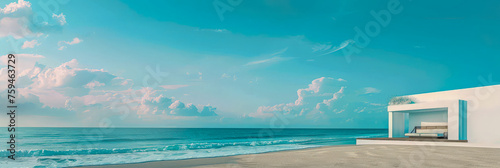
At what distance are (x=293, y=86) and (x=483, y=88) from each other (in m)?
14.2

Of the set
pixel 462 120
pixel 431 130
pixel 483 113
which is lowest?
pixel 431 130

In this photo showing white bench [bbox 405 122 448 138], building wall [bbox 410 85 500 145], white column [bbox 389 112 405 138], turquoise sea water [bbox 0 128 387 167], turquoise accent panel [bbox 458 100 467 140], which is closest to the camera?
turquoise sea water [bbox 0 128 387 167]

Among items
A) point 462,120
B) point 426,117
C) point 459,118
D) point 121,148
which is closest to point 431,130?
point 426,117

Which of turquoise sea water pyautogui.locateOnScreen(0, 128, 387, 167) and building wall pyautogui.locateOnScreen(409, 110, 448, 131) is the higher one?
building wall pyautogui.locateOnScreen(409, 110, 448, 131)

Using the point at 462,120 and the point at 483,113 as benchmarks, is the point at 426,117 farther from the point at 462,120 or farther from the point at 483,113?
the point at 483,113

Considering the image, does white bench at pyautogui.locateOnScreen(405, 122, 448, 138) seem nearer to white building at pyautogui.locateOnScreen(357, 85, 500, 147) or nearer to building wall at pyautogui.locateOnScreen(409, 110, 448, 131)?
white building at pyautogui.locateOnScreen(357, 85, 500, 147)

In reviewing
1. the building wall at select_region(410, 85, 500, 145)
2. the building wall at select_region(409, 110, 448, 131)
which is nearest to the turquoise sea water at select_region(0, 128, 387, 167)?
the building wall at select_region(409, 110, 448, 131)

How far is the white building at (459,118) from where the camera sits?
13.3 meters

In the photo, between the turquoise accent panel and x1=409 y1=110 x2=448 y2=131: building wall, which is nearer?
the turquoise accent panel

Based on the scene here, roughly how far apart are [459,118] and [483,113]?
87 cm

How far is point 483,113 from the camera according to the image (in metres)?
13.7

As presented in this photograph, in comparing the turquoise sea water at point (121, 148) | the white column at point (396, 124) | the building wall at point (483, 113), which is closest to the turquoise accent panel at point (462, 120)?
the building wall at point (483, 113)

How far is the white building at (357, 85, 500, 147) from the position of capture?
13.3 metres

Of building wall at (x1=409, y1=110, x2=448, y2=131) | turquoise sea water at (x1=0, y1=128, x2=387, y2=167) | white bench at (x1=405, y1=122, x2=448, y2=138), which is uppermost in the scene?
building wall at (x1=409, y1=110, x2=448, y2=131)
